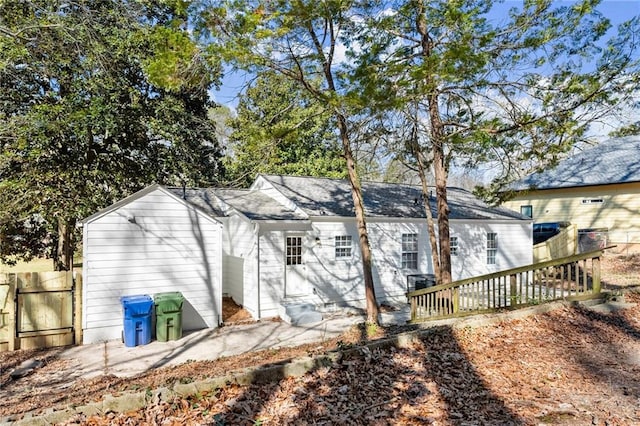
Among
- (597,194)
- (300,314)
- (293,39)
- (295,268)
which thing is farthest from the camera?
(597,194)

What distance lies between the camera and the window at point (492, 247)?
15906 mm

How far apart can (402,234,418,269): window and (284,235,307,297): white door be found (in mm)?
3980

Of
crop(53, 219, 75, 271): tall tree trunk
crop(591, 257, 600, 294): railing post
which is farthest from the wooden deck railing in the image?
crop(53, 219, 75, 271): tall tree trunk

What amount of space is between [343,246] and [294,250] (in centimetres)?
175

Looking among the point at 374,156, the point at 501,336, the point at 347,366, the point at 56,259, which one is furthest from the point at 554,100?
the point at 56,259

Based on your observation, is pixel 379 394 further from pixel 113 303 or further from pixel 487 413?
pixel 113 303

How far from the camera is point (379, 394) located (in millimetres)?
4117

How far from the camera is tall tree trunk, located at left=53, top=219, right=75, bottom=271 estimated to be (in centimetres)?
1425

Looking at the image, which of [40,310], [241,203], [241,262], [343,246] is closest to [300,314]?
[241,262]

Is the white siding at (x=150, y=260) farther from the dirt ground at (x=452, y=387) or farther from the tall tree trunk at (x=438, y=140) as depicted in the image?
the tall tree trunk at (x=438, y=140)

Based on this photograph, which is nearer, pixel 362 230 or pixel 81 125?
pixel 362 230

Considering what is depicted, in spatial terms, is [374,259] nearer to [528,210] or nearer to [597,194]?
[597,194]

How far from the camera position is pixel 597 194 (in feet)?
69.4

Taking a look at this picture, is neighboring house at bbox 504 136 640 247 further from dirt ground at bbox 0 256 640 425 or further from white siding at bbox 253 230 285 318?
dirt ground at bbox 0 256 640 425
